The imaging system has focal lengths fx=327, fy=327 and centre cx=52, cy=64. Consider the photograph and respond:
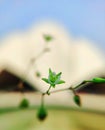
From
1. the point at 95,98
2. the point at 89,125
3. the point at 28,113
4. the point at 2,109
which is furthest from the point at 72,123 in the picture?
the point at 95,98

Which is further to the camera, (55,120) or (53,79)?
(55,120)

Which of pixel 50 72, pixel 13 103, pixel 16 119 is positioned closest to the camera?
pixel 50 72

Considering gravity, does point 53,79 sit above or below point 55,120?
below

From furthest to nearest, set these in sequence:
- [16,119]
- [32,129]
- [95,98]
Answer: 1. [95,98]
2. [16,119]
3. [32,129]

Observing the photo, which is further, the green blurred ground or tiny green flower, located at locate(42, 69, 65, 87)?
the green blurred ground

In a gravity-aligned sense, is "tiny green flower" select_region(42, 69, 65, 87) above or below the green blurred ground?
below

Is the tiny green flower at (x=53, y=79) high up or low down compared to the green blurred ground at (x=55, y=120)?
down

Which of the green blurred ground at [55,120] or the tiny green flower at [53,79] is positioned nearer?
the tiny green flower at [53,79]

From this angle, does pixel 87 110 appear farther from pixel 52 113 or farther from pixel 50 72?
pixel 50 72
